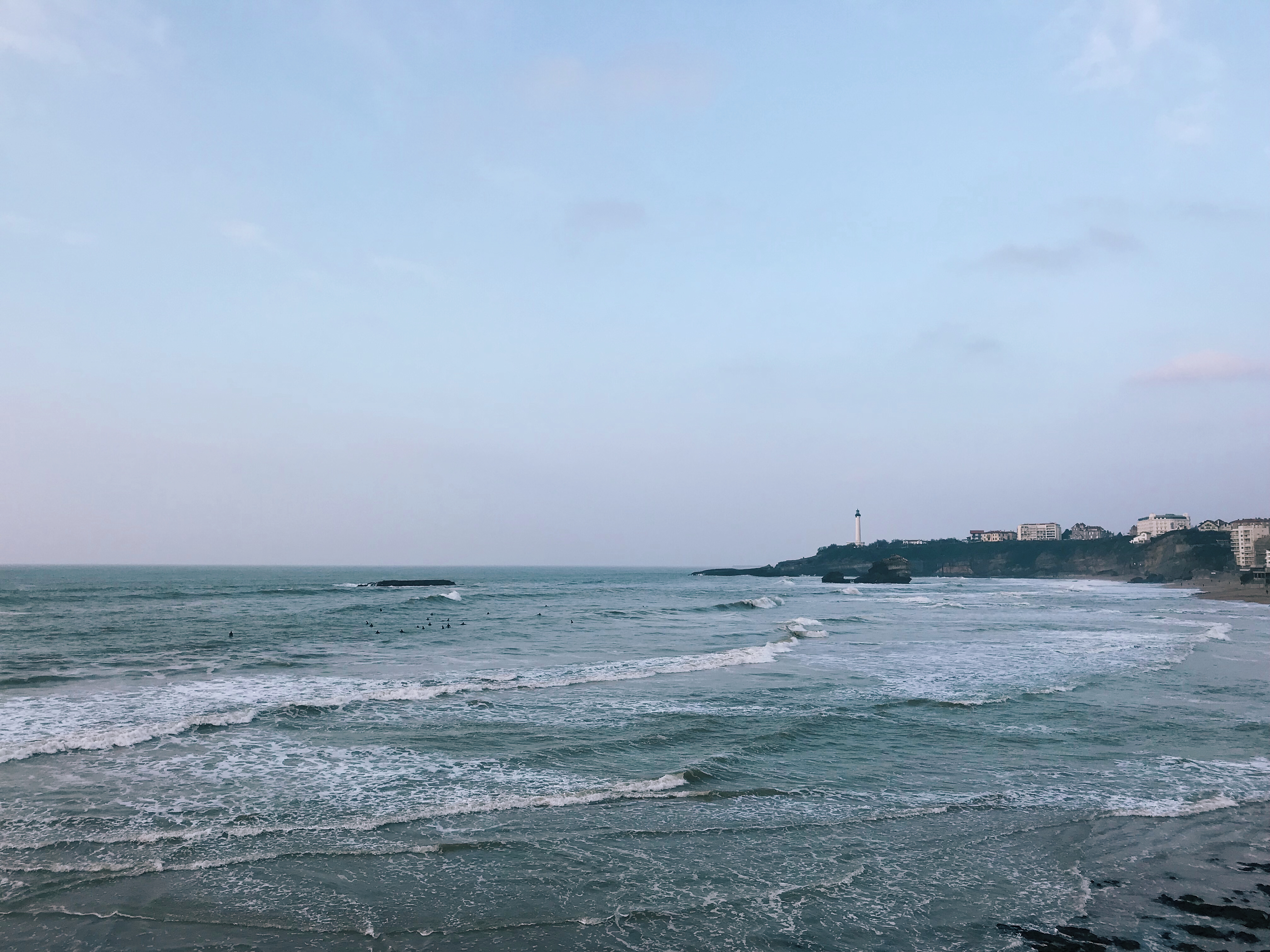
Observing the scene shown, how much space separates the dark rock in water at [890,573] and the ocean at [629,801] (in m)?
109

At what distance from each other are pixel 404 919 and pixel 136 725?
44.8ft

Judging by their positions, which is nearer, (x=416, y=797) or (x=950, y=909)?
(x=950, y=909)

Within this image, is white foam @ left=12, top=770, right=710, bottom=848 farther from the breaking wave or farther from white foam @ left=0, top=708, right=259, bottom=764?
the breaking wave

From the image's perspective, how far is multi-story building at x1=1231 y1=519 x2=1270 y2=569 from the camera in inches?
5605

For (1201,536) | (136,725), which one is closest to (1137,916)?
(136,725)

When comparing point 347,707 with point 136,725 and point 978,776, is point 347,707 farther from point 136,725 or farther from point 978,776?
point 978,776

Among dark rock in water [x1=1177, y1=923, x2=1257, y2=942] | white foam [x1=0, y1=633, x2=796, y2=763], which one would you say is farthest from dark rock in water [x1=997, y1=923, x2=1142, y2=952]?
white foam [x1=0, y1=633, x2=796, y2=763]

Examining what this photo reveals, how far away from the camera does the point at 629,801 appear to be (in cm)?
1275

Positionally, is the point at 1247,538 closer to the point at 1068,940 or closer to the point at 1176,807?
the point at 1176,807

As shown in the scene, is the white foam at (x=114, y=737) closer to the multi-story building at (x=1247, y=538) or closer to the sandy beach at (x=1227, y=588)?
the sandy beach at (x=1227, y=588)

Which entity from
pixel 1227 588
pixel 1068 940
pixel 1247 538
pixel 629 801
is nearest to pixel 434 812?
pixel 629 801

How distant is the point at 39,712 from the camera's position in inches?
781

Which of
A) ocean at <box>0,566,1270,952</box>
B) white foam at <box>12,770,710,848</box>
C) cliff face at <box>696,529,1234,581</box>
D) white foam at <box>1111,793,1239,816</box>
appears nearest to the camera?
ocean at <box>0,566,1270,952</box>

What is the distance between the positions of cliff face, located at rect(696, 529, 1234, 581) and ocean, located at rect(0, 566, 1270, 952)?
414 feet
